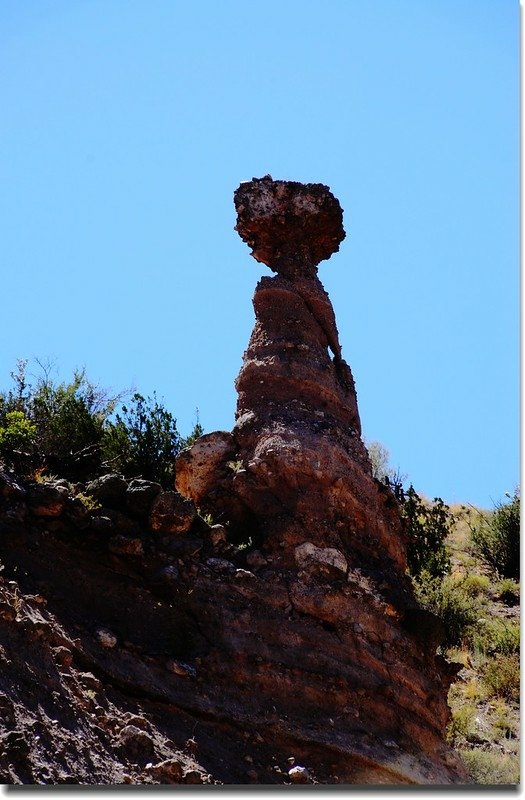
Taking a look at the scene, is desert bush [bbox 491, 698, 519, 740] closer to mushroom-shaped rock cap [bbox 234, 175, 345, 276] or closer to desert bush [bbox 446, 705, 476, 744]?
desert bush [bbox 446, 705, 476, 744]

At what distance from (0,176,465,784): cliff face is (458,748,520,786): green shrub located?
286 cm

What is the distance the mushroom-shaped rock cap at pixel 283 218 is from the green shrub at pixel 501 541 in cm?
1096

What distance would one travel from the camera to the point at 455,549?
75.7 ft

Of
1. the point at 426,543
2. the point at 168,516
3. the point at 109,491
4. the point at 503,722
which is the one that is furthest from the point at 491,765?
the point at 426,543

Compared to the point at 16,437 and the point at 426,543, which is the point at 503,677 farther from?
the point at 16,437

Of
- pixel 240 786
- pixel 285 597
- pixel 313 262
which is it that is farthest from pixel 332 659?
pixel 313 262

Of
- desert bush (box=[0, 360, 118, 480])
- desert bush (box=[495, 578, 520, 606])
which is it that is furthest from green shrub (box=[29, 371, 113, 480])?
desert bush (box=[495, 578, 520, 606])

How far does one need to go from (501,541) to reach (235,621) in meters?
14.7

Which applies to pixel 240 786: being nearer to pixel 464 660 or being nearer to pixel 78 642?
pixel 78 642

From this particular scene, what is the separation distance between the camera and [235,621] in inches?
352

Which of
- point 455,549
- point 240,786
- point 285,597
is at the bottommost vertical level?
point 240,786

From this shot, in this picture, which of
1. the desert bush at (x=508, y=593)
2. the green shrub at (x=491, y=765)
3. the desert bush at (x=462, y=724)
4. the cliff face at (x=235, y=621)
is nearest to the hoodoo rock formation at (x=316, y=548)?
the cliff face at (x=235, y=621)

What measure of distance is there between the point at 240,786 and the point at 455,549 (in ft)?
53.0

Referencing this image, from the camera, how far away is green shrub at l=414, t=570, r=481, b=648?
18.0 m
